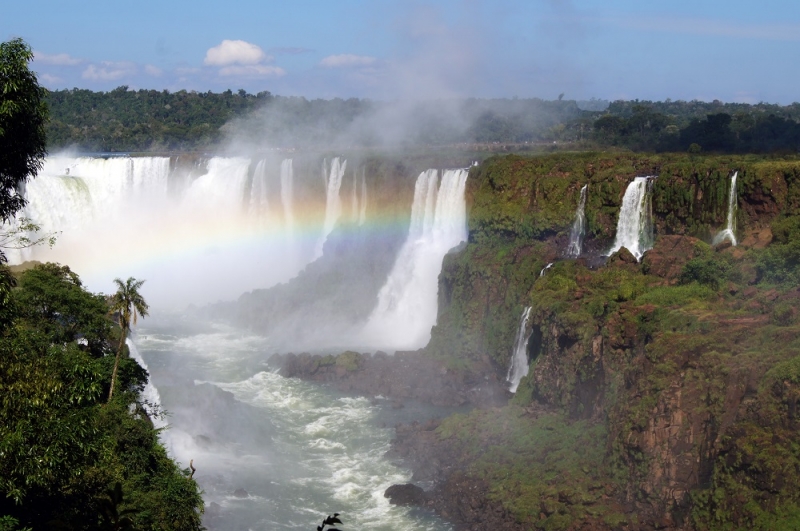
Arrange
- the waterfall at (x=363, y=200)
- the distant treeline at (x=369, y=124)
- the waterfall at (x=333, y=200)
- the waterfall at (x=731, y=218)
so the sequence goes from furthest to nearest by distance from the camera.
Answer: the distant treeline at (x=369, y=124)
the waterfall at (x=333, y=200)
the waterfall at (x=363, y=200)
the waterfall at (x=731, y=218)

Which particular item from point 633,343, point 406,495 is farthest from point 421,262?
point 406,495

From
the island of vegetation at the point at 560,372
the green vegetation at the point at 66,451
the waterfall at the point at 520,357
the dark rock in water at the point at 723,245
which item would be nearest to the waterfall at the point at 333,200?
the island of vegetation at the point at 560,372

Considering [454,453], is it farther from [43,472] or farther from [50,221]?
[50,221]

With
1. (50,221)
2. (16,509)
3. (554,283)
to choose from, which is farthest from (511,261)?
(50,221)

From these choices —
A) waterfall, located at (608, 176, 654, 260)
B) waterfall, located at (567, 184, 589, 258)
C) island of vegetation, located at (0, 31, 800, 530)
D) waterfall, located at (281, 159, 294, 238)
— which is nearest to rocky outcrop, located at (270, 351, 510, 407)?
island of vegetation, located at (0, 31, 800, 530)

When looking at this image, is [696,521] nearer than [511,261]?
Yes

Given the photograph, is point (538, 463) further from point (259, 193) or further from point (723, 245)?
point (259, 193)

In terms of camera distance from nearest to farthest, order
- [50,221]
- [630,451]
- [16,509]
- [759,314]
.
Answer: [16,509], [630,451], [759,314], [50,221]

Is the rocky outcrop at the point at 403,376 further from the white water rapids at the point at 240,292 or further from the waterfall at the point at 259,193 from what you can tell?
the waterfall at the point at 259,193
